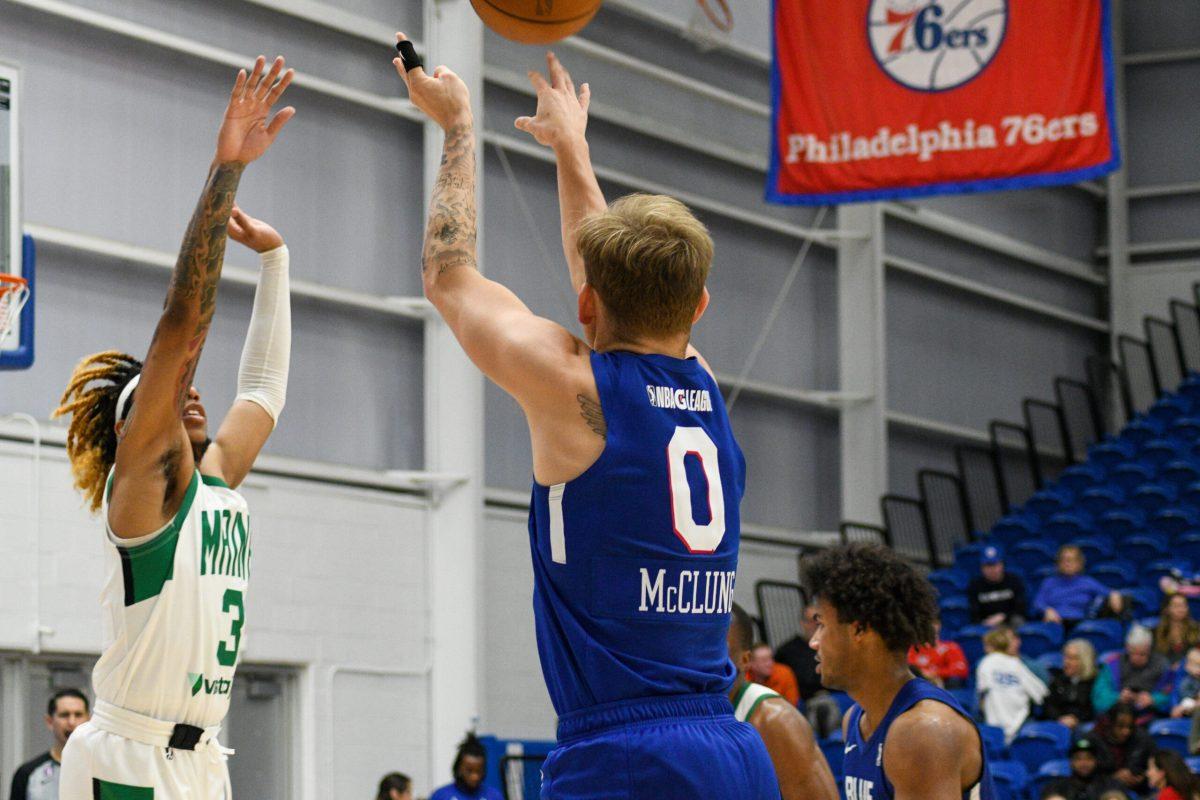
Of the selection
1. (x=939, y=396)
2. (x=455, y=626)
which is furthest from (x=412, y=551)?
(x=939, y=396)

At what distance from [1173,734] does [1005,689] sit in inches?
66.3

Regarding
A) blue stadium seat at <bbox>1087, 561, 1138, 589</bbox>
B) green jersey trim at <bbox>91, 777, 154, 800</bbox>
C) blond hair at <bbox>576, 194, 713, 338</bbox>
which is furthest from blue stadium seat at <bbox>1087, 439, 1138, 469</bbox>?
blond hair at <bbox>576, 194, 713, 338</bbox>

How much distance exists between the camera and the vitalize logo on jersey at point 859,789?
4.65 meters

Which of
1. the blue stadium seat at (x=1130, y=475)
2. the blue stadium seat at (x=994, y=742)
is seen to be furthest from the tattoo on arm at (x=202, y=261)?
the blue stadium seat at (x=1130, y=475)

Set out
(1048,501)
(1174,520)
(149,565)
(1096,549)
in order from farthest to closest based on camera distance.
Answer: (1048,501), (1174,520), (1096,549), (149,565)

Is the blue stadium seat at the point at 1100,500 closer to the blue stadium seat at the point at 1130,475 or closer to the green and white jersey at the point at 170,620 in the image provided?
the blue stadium seat at the point at 1130,475

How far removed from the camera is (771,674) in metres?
13.2

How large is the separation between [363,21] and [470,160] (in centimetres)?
1073

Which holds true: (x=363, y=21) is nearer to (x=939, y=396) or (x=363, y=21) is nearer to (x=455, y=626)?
(x=455, y=626)

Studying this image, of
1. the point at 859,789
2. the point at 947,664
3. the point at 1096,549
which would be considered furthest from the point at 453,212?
the point at 1096,549

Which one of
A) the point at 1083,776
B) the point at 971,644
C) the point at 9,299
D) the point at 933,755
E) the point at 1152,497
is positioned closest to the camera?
the point at 933,755

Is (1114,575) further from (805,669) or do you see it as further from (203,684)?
(203,684)

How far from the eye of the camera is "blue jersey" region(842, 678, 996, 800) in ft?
14.7

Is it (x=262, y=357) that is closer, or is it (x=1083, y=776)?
(x=262, y=357)
